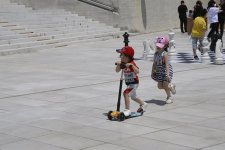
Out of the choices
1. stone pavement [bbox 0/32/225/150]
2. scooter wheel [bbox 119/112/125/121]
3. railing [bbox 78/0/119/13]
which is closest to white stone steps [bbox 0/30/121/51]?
railing [bbox 78/0/119/13]

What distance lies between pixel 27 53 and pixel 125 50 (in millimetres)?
12213

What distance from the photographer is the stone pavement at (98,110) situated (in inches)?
282

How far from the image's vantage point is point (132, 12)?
2877cm

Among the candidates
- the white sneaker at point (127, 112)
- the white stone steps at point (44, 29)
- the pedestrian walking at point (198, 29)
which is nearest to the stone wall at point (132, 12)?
the white stone steps at point (44, 29)

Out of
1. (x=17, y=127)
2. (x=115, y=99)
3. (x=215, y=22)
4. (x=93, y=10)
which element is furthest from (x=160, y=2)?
(x=17, y=127)

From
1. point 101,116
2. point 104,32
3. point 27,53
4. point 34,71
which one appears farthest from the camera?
point 104,32

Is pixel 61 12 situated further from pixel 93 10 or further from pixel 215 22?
pixel 215 22

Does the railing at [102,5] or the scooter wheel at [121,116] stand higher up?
the railing at [102,5]

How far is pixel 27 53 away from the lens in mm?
20344

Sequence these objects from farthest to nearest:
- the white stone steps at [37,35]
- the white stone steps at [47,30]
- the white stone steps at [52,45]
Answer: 1. the white stone steps at [47,30]
2. the white stone steps at [37,35]
3. the white stone steps at [52,45]

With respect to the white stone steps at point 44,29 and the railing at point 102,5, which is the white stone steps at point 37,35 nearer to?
the white stone steps at point 44,29

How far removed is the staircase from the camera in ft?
69.0

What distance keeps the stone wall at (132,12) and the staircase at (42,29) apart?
0.43 meters

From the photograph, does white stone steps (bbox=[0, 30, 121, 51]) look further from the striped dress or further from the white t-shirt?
the striped dress
